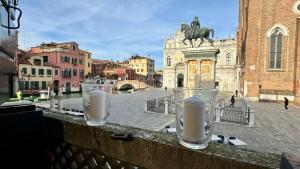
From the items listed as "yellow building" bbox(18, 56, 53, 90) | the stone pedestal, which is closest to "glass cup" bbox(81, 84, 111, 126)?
the stone pedestal

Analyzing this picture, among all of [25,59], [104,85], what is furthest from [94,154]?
[25,59]

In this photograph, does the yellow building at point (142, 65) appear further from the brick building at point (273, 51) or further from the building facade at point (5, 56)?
the building facade at point (5, 56)

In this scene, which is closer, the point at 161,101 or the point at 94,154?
the point at 94,154

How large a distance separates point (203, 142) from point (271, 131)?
34.8 ft

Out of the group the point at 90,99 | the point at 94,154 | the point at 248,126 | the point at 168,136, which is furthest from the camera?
the point at 248,126

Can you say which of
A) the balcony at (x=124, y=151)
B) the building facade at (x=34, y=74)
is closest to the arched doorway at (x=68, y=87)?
the building facade at (x=34, y=74)

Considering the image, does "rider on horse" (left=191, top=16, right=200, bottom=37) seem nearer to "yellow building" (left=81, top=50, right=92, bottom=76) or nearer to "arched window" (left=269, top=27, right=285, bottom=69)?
"arched window" (left=269, top=27, right=285, bottom=69)

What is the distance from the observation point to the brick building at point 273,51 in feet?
71.6

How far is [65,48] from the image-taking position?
39.3 meters

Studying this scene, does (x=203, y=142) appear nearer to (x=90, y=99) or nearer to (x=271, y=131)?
(x=90, y=99)

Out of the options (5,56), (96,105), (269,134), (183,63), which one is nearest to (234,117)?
(269,134)

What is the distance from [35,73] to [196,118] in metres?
38.6

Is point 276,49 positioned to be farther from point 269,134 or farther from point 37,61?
point 37,61

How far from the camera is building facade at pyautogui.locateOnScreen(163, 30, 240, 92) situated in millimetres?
46125
